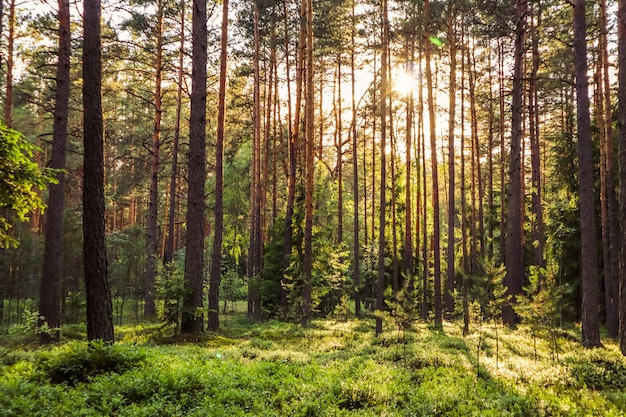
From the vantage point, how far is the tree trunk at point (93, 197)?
7.89 m

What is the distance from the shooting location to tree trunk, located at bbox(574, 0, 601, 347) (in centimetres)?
1146

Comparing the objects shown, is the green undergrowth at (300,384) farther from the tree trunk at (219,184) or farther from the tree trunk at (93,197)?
the tree trunk at (219,184)

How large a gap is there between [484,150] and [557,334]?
63.4ft

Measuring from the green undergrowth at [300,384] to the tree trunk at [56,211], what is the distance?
4343mm

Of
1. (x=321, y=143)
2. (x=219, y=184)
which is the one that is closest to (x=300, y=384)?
(x=219, y=184)

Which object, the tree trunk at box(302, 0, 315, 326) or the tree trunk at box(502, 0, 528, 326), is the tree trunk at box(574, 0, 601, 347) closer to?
the tree trunk at box(502, 0, 528, 326)

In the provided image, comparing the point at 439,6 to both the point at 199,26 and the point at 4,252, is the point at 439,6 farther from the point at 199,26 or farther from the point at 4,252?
the point at 4,252

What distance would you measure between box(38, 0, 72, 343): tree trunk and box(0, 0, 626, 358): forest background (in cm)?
5

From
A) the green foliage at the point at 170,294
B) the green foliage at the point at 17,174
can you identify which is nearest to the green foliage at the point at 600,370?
the green foliage at the point at 17,174

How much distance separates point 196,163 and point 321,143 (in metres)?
18.3

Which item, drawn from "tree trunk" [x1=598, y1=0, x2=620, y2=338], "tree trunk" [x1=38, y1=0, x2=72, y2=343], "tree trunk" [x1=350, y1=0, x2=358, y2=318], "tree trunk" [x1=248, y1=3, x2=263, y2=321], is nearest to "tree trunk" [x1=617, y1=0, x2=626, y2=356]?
"tree trunk" [x1=598, y1=0, x2=620, y2=338]

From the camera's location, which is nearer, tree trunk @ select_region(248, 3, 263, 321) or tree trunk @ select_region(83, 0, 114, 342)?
tree trunk @ select_region(83, 0, 114, 342)

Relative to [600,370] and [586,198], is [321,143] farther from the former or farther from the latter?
[600,370]

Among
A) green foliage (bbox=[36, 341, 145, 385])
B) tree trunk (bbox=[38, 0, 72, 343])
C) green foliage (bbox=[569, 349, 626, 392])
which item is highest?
tree trunk (bbox=[38, 0, 72, 343])
